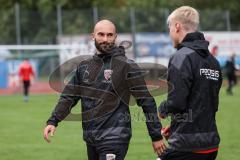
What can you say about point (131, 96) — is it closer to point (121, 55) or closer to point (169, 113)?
point (121, 55)

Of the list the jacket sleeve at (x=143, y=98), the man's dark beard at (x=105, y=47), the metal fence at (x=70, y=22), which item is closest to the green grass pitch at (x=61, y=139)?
the jacket sleeve at (x=143, y=98)

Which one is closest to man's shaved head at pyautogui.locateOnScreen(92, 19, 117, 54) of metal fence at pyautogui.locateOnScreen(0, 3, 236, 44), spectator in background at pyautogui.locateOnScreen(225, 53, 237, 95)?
spectator in background at pyautogui.locateOnScreen(225, 53, 237, 95)

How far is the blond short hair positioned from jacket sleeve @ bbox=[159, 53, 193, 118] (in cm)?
26

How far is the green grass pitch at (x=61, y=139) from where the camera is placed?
11688 mm

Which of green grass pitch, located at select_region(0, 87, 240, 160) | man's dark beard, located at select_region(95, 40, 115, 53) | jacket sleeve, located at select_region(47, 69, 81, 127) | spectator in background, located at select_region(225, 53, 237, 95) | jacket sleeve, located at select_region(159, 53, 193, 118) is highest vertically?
man's dark beard, located at select_region(95, 40, 115, 53)

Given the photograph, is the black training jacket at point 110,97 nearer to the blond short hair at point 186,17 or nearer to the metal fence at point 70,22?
the blond short hair at point 186,17

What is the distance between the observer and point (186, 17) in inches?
198

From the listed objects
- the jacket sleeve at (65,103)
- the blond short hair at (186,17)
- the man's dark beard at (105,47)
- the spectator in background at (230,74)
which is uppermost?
the blond short hair at (186,17)

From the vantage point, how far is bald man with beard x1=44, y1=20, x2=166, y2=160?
20.3 ft

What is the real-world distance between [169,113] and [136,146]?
7.96 metres

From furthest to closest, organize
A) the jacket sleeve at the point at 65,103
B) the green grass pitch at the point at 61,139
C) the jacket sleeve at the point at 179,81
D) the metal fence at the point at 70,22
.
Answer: the metal fence at the point at 70,22 < the green grass pitch at the point at 61,139 < the jacket sleeve at the point at 65,103 < the jacket sleeve at the point at 179,81

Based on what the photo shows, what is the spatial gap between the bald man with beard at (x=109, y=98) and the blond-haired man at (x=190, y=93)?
3.23 feet

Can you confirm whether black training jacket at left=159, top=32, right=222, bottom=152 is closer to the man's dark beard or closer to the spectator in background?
the man's dark beard

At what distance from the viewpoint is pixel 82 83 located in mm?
6375
